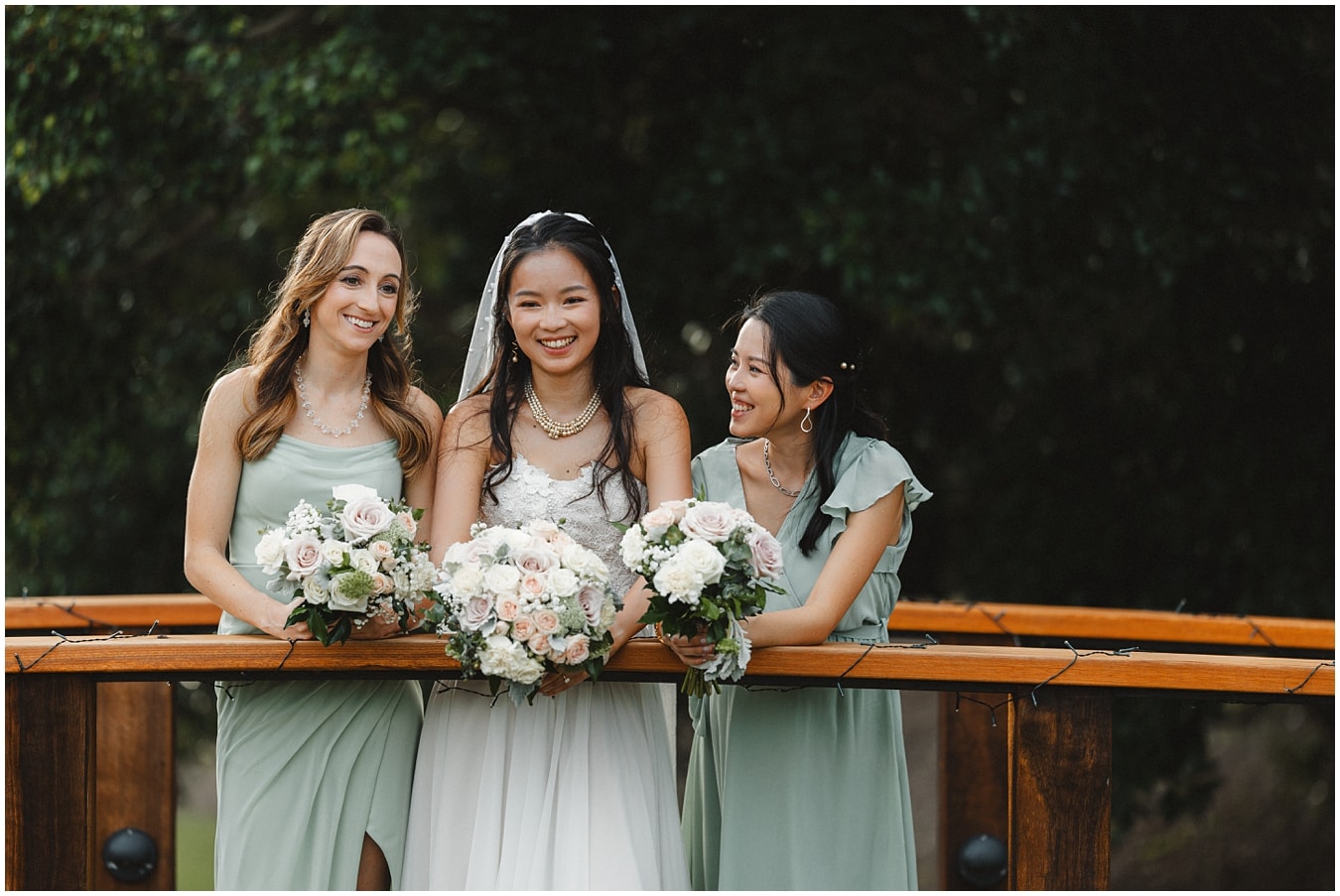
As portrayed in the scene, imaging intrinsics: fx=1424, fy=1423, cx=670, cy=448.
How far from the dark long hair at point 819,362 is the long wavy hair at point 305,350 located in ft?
3.06

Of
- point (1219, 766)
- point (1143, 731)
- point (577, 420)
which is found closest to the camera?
point (577, 420)

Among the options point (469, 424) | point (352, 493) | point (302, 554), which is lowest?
point (302, 554)

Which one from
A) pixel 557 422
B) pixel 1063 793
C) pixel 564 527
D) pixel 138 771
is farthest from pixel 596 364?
pixel 138 771

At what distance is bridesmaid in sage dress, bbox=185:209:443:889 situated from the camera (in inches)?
137

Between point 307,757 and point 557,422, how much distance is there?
104cm

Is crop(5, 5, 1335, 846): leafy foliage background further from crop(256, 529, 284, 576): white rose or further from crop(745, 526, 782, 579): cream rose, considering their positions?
crop(256, 529, 284, 576): white rose

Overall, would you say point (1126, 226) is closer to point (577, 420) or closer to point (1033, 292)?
point (1033, 292)

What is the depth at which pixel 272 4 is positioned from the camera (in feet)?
23.3

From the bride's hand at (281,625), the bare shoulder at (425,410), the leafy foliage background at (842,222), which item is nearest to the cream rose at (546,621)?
the bride's hand at (281,625)

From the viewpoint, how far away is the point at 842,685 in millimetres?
3191

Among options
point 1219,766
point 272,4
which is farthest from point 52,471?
point 1219,766

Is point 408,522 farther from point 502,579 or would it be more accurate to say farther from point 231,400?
point 231,400

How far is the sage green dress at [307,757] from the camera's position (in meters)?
3.48

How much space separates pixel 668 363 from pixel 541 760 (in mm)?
4306
